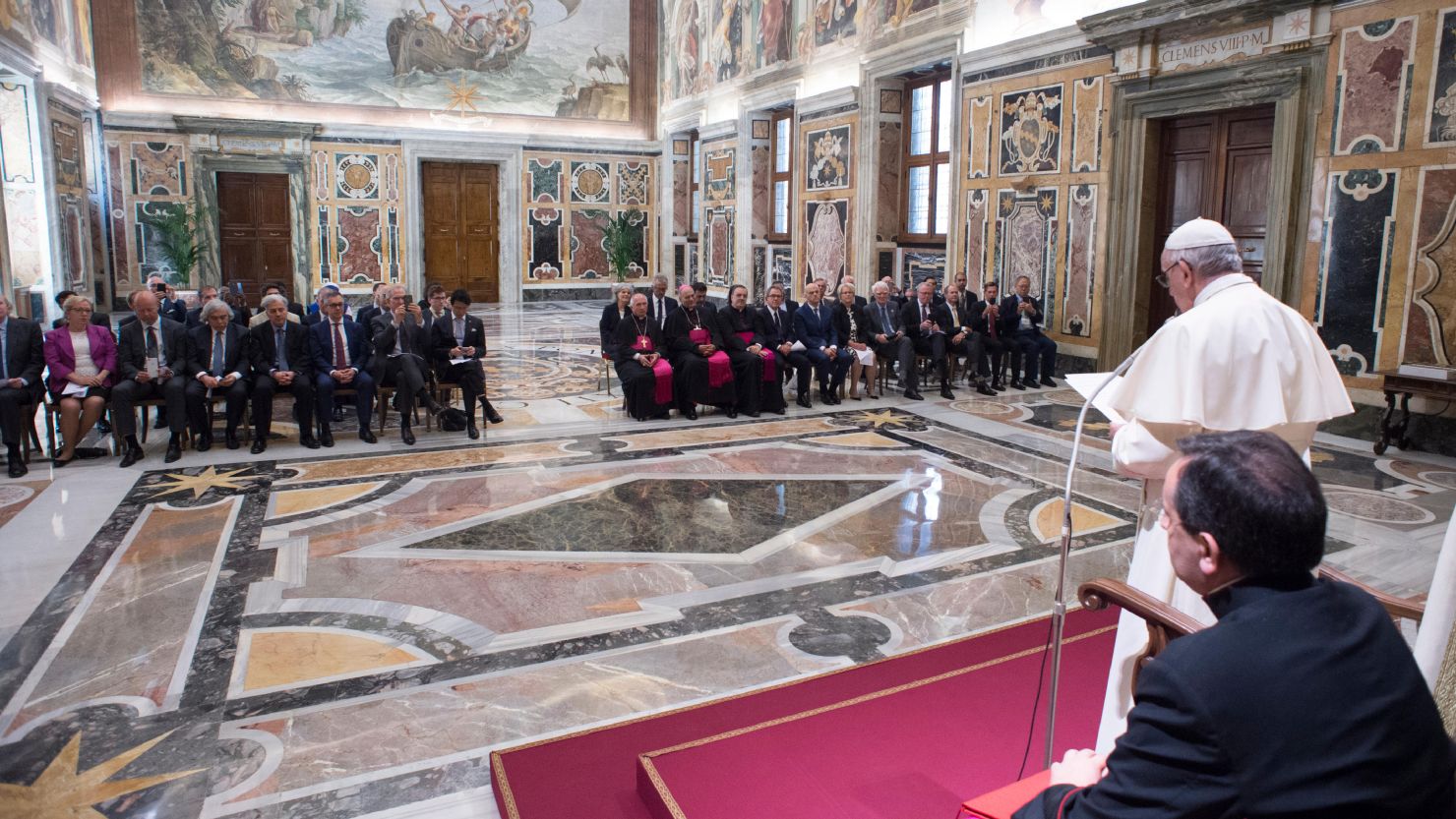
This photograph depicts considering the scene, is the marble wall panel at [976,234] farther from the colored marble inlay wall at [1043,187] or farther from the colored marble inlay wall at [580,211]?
the colored marble inlay wall at [580,211]

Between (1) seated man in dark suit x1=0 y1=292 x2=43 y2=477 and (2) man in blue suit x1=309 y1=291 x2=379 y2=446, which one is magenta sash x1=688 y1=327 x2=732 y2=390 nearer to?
(2) man in blue suit x1=309 y1=291 x2=379 y2=446

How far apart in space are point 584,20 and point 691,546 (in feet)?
58.8

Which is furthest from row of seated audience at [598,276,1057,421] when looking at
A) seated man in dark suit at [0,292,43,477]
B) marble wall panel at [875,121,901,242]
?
seated man in dark suit at [0,292,43,477]

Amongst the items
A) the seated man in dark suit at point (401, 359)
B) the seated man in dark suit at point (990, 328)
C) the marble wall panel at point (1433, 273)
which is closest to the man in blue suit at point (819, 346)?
the seated man in dark suit at point (990, 328)

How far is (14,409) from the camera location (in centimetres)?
689

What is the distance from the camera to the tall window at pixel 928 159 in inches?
525

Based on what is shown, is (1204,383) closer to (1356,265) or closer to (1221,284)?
(1221,284)

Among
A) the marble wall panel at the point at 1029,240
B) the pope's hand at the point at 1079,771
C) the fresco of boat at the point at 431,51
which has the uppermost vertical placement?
the fresco of boat at the point at 431,51

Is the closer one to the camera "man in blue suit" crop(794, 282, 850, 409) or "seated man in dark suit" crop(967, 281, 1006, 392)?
"man in blue suit" crop(794, 282, 850, 409)

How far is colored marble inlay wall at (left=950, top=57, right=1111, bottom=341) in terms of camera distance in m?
10.5

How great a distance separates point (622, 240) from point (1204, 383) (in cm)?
1917

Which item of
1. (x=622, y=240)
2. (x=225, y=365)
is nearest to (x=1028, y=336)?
(x=225, y=365)

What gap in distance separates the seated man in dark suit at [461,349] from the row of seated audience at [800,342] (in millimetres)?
1309

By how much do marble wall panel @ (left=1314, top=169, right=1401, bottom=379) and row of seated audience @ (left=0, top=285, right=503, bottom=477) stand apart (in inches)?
290
